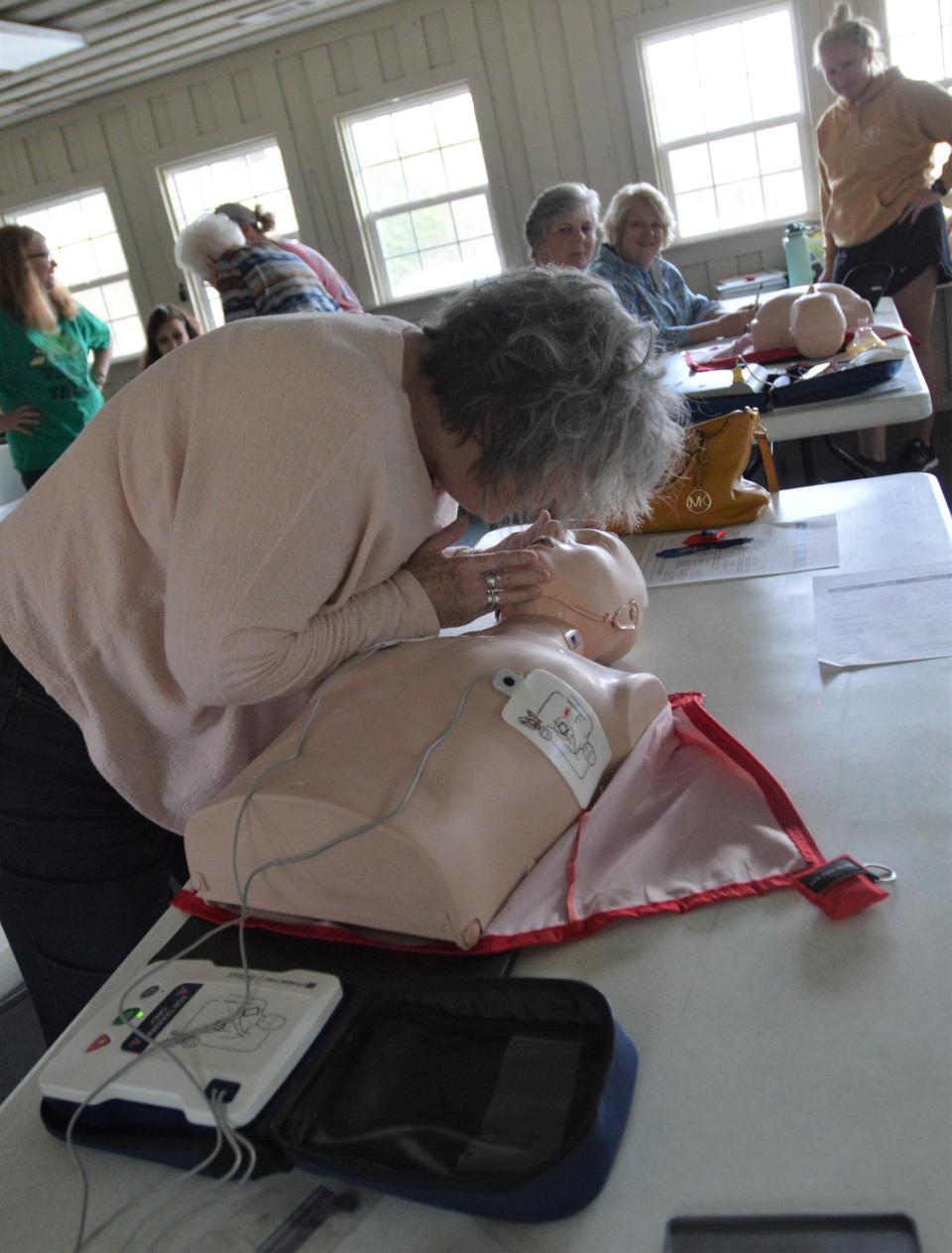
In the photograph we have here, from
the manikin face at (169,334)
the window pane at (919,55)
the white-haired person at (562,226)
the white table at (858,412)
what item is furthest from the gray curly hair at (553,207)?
the window pane at (919,55)

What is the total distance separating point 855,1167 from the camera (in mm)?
685

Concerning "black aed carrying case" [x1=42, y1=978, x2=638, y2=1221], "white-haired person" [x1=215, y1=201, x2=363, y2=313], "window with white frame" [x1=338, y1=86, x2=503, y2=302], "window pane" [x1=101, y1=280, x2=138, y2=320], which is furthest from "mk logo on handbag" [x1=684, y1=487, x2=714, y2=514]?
"window pane" [x1=101, y1=280, x2=138, y2=320]

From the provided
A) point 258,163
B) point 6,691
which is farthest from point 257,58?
point 6,691

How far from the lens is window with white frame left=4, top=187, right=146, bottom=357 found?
7785 millimetres

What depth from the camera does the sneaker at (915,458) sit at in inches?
163

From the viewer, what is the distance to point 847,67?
439cm

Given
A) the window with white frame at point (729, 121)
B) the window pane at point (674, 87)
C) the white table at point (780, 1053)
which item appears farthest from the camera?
the window pane at point (674, 87)

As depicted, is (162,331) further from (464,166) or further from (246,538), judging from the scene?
(246,538)

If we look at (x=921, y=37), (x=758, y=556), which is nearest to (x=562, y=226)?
(x=758, y=556)

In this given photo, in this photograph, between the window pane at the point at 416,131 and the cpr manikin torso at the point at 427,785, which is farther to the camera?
the window pane at the point at 416,131

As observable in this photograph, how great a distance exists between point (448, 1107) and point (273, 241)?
3.60 meters

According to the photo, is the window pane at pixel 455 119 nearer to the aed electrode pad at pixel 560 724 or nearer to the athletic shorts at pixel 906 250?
the athletic shorts at pixel 906 250

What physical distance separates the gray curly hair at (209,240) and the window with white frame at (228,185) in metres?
3.64

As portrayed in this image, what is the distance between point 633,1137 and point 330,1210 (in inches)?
8.8
